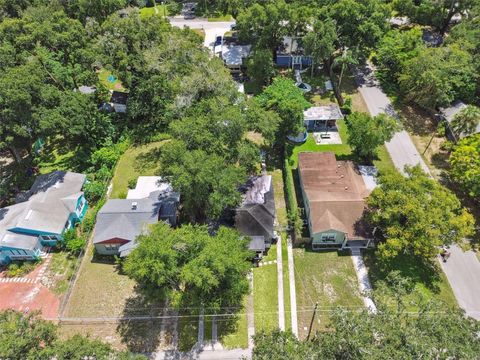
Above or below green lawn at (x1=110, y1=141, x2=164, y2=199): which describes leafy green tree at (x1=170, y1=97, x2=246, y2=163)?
above

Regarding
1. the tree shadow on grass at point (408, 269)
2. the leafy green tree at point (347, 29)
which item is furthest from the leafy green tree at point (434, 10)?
the tree shadow on grass at point (408, 269)

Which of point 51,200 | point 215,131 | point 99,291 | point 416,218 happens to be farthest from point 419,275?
point 51,200

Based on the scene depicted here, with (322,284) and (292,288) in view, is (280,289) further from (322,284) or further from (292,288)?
(322,284)

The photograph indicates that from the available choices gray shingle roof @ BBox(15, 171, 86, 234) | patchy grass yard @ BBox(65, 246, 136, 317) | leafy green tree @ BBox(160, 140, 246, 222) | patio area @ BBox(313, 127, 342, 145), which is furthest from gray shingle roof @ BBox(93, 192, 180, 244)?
patio area @ BBox(313, 127, 342, 145)

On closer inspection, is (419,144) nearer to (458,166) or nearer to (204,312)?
(458,166)

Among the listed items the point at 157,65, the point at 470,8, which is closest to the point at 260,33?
the point at 157,65

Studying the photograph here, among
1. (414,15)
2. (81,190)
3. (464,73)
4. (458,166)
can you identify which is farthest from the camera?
(414,15)

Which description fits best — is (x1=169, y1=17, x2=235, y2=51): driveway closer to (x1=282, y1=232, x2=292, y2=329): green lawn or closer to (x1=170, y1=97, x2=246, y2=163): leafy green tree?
(x1=170, y1=97, x2=246, y2=163): leafy green tree
